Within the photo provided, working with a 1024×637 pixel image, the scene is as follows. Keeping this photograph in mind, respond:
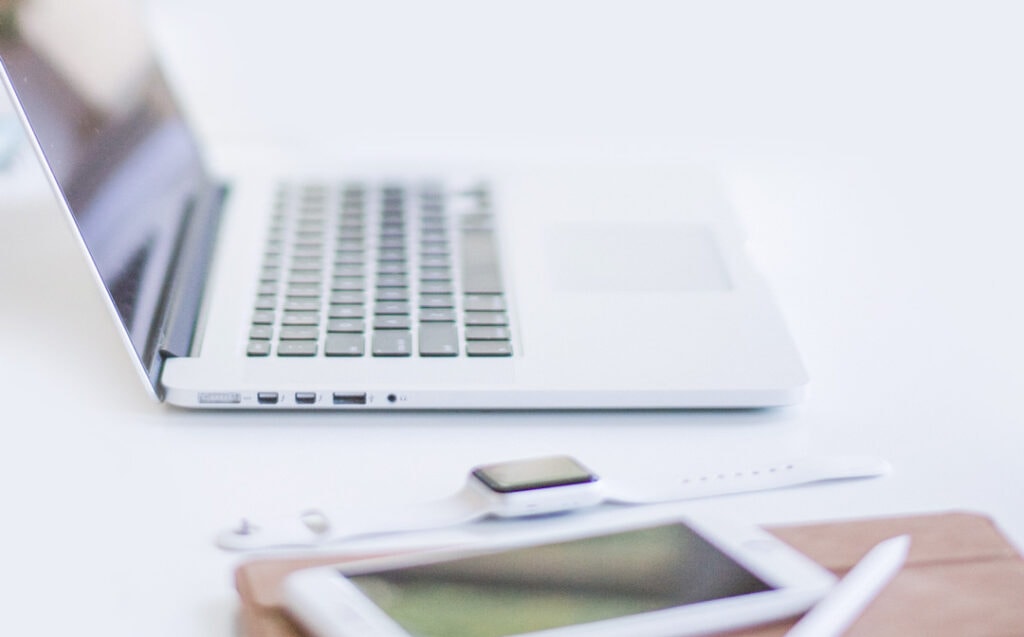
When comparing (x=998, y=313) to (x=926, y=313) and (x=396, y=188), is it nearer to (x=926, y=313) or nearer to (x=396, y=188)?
(x=926, y=313)

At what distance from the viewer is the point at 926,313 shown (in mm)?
775

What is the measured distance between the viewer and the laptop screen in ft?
1.97

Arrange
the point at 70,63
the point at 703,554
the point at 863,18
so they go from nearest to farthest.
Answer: the point at 703,554
the point at 70,63
the point at 863,18

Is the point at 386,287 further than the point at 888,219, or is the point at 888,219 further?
the point at 888,219

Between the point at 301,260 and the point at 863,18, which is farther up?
the point at 863,18

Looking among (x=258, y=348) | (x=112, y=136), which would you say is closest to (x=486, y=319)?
(x=258, y=348)

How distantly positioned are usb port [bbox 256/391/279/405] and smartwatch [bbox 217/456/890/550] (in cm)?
9

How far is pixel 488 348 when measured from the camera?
644 mm

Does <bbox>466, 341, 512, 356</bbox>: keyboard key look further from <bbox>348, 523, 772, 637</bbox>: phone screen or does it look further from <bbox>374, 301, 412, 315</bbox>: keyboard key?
<bbox>348, 523, 772, 637</bbox>: phone screen

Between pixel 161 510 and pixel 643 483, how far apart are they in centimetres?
20

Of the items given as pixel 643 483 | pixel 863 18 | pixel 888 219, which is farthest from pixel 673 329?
pixel 863 18

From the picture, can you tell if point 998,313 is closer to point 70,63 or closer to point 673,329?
point 673,329

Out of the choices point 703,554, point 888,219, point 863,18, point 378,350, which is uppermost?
point 863,18

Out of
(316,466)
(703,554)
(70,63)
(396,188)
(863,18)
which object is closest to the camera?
(703,554)
